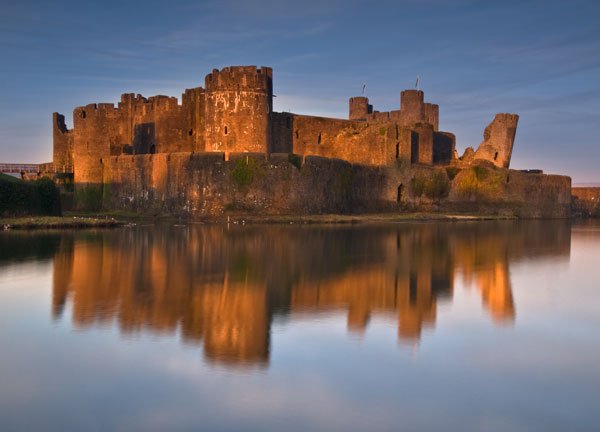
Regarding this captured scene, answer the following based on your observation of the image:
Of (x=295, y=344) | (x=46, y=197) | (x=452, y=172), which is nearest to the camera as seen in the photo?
(x=295, y=344)

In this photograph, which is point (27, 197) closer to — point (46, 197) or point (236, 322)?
point (46, 197)

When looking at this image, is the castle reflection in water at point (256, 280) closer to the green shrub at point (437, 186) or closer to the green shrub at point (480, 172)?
the green shrub at point (437, 186)

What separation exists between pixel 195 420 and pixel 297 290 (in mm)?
5141

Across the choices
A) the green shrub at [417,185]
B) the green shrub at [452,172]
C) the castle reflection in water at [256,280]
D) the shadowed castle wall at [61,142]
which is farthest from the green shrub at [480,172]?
the shadowed castle wall at [61,142]

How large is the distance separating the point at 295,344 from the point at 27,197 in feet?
61.9

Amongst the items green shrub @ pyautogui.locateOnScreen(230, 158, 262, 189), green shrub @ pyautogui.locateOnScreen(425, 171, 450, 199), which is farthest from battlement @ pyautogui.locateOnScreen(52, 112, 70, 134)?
green shrub @ pyautogui.locateOnScreen(425, 171, 450, 199)

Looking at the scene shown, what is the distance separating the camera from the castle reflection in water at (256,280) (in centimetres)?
750

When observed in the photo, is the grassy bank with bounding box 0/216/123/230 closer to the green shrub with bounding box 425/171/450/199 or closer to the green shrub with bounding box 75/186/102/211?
the green shrub with bounding box 75/186/102/211

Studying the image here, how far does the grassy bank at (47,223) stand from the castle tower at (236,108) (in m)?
7.12

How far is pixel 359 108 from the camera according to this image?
151 ft

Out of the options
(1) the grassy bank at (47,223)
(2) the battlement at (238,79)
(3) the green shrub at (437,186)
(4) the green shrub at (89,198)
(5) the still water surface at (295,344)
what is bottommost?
(5) the still water surface at (295,344)

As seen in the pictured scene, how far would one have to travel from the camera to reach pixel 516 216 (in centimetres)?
3581

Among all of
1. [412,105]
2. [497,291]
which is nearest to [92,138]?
[412,105]

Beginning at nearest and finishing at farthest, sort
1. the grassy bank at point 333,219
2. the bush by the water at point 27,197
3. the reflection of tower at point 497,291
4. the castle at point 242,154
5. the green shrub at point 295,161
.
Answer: the reflection of tower at point 497,291
the bush by the water at point 27,197
the grassy bank at point 333,219
the castle at point 242,154
the green shrub at point 295,161
